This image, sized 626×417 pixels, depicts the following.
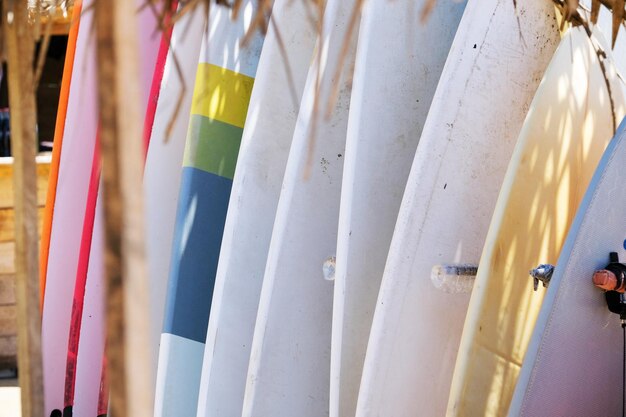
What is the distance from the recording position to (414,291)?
1860 millimetres

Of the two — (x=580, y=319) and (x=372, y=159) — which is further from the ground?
(x=372, y=159)

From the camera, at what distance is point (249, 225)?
227 centimetres

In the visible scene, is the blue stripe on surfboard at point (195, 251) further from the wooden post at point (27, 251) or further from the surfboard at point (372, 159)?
the wooden post at point (27, 251)

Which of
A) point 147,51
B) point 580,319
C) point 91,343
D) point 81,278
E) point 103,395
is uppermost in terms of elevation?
point 147,51

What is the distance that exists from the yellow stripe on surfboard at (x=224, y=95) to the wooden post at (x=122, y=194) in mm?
1825

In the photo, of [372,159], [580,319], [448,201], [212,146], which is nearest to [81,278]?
[212,146]

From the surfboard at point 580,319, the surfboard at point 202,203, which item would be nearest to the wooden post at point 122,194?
the surfboard at point 580,319

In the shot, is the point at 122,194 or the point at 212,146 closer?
the point at 122,194

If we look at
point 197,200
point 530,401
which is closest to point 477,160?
point 530,401

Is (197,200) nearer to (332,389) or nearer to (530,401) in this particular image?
(332,389)

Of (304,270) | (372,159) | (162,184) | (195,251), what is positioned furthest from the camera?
(162,184)

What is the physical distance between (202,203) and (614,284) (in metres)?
1.22

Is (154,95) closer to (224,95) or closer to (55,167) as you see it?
(224,95)

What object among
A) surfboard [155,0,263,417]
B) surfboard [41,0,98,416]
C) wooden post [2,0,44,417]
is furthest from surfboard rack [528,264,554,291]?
surfboard [41,0,98,416]
